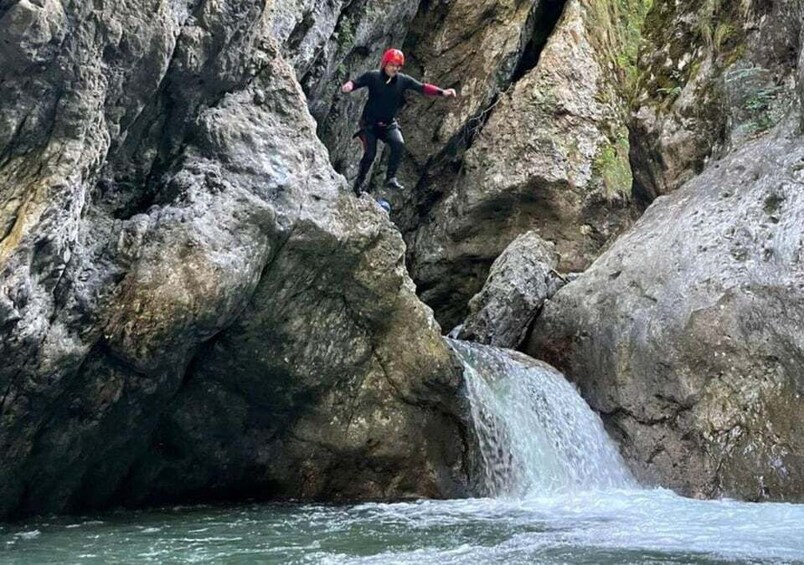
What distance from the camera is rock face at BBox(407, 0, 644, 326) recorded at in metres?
21.2

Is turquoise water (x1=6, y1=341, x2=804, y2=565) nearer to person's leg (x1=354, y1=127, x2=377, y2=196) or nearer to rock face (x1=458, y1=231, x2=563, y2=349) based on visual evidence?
rock face (x1=458, y1=231, x2=563, y2=349)

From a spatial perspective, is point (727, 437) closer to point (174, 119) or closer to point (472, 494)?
point (472, 494)

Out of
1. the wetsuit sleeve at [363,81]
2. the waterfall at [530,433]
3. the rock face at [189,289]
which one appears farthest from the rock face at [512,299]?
the wetsuit sleeve at [363,81]

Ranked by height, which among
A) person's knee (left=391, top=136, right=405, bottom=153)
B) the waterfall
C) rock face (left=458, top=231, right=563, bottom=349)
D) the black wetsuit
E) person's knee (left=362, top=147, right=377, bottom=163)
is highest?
the black wetsuit

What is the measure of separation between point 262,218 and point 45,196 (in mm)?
2671

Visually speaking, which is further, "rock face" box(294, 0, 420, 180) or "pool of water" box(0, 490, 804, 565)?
"rock face" box(294, 0, 420, 180)

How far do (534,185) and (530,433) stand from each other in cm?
1040

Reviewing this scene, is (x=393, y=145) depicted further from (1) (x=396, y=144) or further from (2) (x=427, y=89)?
(2) (x=427, y=89)

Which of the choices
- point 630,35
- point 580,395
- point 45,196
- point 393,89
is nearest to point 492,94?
point 630,35

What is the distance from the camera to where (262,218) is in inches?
387

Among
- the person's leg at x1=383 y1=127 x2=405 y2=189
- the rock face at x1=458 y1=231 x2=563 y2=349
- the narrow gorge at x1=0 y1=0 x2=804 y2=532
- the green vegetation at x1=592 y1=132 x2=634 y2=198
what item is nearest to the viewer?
the narrow gorge at x1=0 y1=0 x2=804 y2=532

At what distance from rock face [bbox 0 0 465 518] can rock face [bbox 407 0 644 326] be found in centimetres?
1016

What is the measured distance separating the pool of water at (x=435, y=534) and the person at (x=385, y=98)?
501cm

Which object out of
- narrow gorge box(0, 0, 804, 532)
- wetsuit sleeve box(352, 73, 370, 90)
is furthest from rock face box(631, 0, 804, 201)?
wetsuit sleeve box(352, 73, 370, 90)
